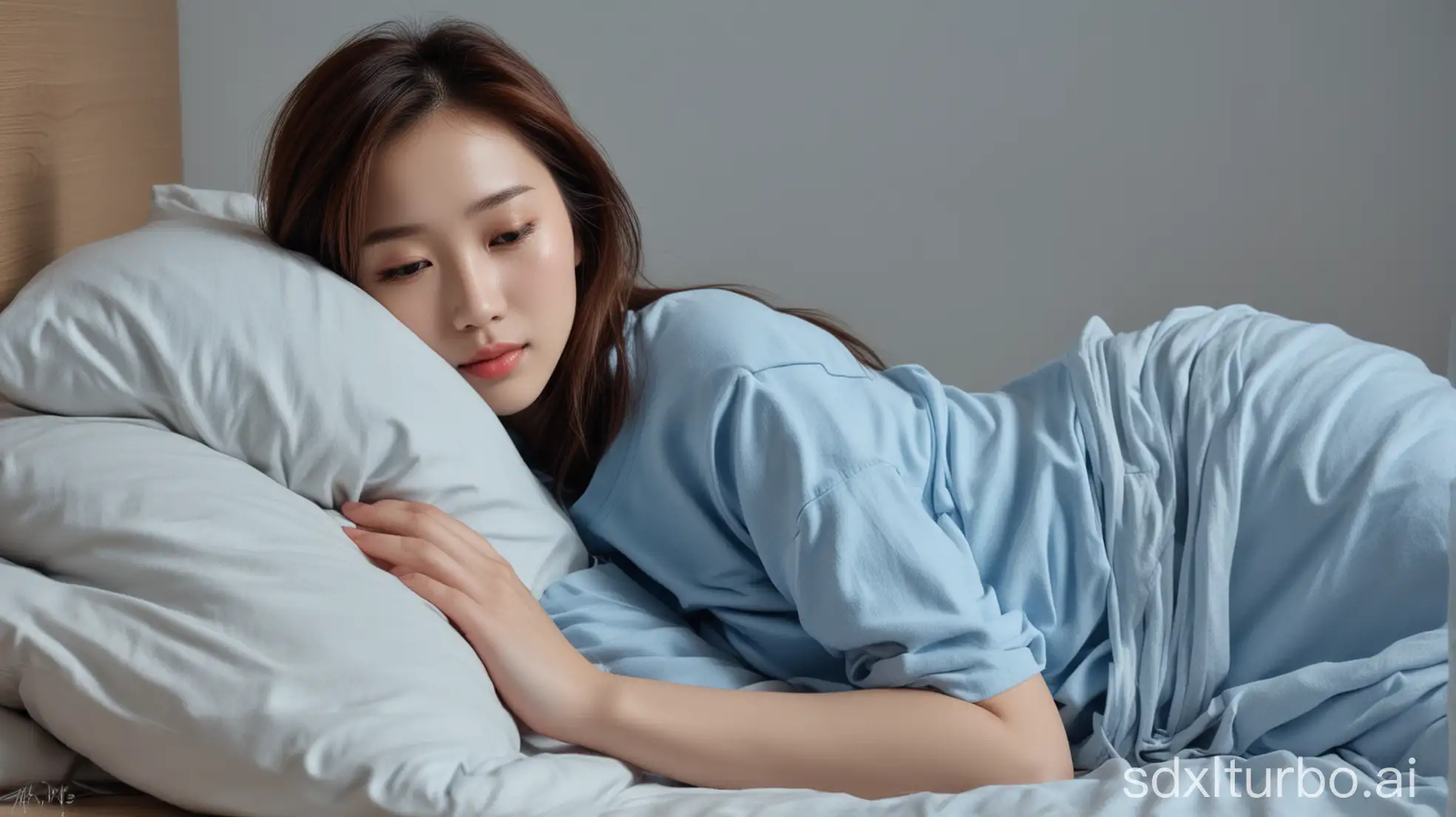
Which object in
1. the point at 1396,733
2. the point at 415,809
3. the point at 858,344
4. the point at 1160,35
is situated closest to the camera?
the point at 415,809

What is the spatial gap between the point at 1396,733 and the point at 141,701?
959 mm

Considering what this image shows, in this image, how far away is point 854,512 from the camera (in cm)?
104

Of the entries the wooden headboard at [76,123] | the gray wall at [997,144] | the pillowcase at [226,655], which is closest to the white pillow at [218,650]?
the pillowcase at [226,655]

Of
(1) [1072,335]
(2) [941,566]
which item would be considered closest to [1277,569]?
(2) [941,566]

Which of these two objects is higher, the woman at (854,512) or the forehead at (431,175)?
the forehead at (431,175)

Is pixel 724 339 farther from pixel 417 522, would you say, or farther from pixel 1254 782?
pixel 1254 782

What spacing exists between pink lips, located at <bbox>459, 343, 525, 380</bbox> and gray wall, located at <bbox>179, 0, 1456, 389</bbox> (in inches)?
43.2

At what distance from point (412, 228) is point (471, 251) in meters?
0.06

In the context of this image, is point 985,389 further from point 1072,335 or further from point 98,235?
point 98,235

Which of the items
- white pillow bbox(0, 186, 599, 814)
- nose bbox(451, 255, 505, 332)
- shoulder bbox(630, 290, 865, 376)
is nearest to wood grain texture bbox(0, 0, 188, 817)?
white pillow bbox(0, 186, 599, 814)

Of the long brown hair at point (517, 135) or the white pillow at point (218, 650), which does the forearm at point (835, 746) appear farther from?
the long brown hair at point (517, 135)

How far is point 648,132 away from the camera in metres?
2.21

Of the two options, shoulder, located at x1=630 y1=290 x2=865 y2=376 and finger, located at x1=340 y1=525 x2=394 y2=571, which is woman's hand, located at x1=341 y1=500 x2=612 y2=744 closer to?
finger, located at x1=340 y1=525 x2=394 y2=571

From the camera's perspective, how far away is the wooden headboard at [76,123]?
1.26 m
